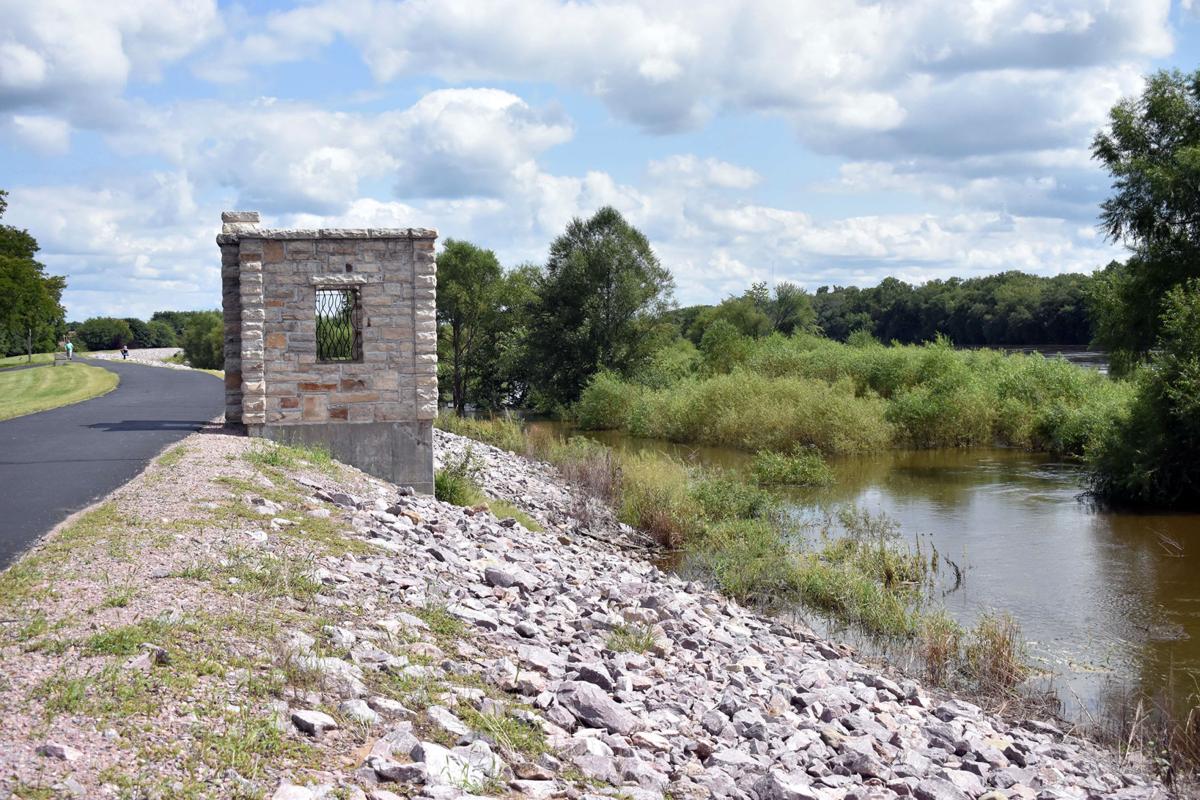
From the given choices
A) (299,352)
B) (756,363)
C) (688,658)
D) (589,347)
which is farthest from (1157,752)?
(589,347)

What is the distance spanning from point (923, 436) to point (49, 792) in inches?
1362

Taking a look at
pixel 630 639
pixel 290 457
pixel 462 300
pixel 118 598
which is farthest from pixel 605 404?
pixel 118 598

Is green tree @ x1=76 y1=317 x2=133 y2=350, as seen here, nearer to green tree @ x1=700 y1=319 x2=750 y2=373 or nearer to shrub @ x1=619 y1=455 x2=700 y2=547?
green tree @ x1=700 y1=319 x2=750 y2=373

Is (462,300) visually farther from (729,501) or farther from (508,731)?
(508,731)

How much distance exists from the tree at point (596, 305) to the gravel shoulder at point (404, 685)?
1504 inches

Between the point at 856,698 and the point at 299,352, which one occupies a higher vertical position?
the point at 299,352

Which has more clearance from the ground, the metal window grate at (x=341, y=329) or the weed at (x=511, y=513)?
the metal window grate at (x=341, y=329)

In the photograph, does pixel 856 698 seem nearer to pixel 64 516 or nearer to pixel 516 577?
pixel 516 577

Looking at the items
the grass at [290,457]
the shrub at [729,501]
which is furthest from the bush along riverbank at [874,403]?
the grass at [290,457]

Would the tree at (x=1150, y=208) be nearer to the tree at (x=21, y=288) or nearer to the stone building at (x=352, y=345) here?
the stone building at (x=352, y=345)

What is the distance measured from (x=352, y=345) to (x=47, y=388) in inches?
886

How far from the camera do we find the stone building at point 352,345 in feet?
51.2

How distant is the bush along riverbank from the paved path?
18.0 m

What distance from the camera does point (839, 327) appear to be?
91.4 meters
